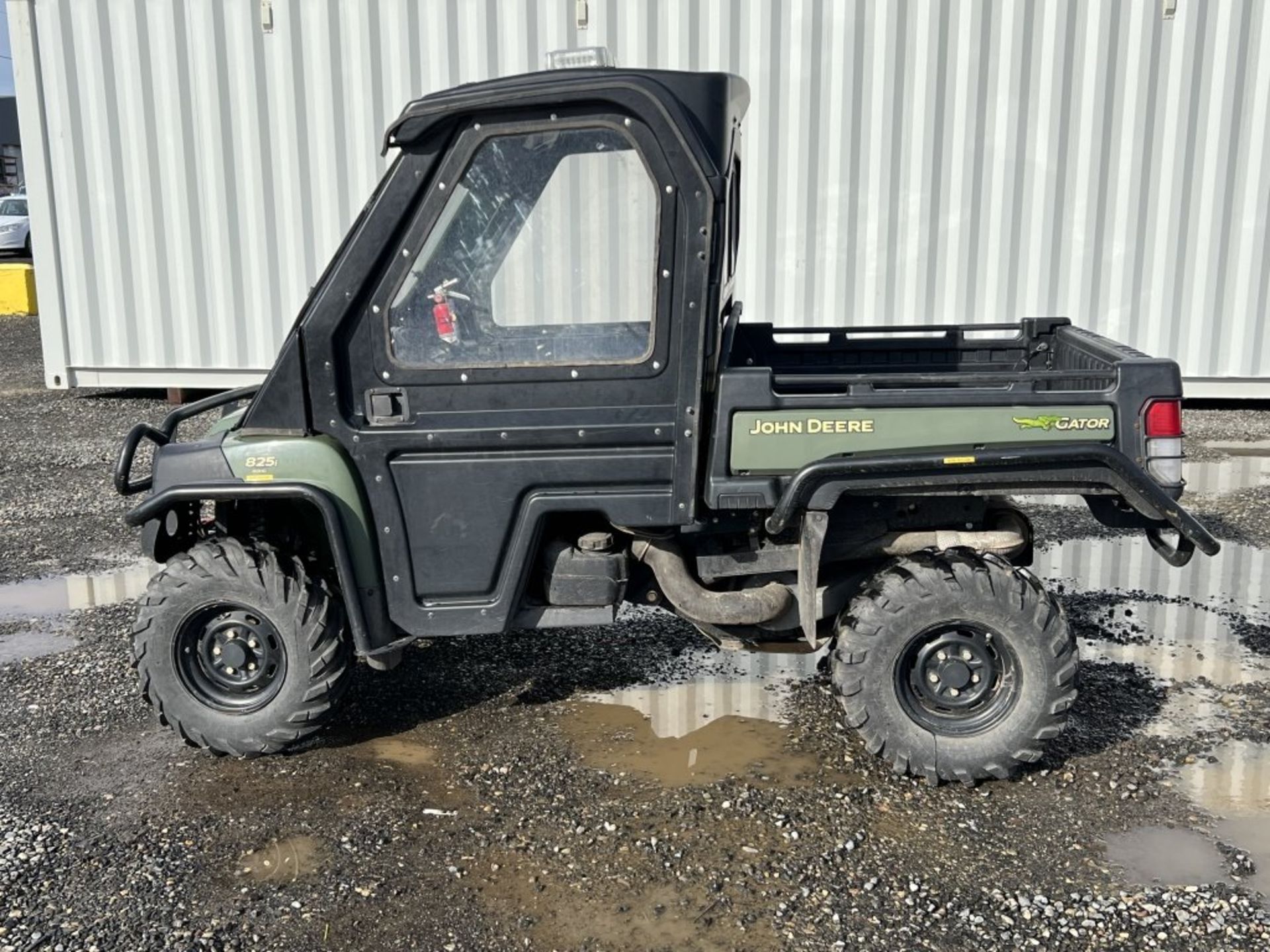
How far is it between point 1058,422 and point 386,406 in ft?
6.84

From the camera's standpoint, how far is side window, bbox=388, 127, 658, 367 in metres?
3.25

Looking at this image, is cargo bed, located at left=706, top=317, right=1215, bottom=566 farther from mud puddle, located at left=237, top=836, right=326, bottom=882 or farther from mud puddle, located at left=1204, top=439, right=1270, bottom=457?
mud puddle, located at left=1204, top=439, right=1270, bottom=457

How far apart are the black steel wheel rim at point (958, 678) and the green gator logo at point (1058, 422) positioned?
2.17ft

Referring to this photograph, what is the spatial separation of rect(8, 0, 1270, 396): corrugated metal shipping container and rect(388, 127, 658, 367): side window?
6.01m

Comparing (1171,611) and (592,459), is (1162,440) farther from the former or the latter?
(1171,611)

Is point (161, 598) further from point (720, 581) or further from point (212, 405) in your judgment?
point (720, 581)

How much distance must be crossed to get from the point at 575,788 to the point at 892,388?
69.9 inches

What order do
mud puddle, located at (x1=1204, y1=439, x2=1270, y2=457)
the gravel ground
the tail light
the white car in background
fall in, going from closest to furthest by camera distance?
the gravel ground < the tail light < mud puddle, located at (x1=1204, y1=439, x2=1270, y2=457) < the white car in background

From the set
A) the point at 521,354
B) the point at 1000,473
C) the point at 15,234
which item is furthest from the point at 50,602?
the point at 15,234

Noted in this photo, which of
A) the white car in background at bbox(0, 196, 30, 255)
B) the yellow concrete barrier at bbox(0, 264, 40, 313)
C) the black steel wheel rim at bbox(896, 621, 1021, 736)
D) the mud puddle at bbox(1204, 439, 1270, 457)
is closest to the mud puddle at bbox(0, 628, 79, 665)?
the black steel wheel rim at bbox(896, 621, 1021, 736)

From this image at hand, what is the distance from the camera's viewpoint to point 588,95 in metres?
3.14

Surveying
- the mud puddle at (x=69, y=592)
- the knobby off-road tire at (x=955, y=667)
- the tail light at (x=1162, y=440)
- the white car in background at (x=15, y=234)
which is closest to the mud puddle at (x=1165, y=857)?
the knobby off-road tire at (x=955, y=667)

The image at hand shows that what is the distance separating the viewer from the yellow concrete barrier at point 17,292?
693 inches

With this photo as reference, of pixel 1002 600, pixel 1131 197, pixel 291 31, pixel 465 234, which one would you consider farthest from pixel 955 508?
pixel 291 31
